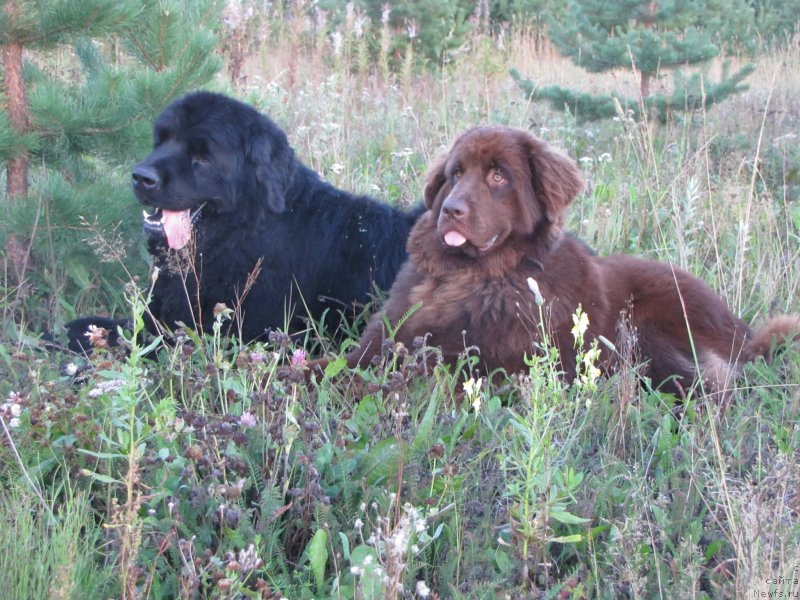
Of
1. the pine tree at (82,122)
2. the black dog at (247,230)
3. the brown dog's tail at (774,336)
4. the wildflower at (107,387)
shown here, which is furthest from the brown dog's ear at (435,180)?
the wildflower at (107,387)

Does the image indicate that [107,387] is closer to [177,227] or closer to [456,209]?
[456,209]

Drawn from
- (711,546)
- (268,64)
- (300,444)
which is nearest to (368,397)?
(300,444)

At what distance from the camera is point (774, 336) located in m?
3.93

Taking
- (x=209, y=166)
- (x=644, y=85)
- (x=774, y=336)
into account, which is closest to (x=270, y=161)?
(x=209, y=166)

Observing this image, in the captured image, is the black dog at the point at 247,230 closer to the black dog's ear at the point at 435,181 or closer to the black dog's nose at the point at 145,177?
the black dog's nose at the point at 145,177

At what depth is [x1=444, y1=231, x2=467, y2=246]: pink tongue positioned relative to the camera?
3641 millimetres

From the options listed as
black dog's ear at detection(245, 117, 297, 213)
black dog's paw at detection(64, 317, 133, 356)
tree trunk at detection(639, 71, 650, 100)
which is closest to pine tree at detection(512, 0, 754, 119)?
tree trunk at detection(639, 71, 650, 100)

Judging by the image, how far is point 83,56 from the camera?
15.7ft

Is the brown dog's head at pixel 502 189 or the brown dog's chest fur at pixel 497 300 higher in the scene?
the brown dog's head at pixel 502 189

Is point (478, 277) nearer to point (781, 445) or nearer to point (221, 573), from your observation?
point (781, 445)

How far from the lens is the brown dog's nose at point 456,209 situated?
3.55 m

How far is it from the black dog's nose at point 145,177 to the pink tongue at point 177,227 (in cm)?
23

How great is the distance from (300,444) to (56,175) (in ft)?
7.71

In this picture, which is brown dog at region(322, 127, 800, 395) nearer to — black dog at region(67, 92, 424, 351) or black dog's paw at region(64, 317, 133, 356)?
black dog at region(67, 92, 424, 351)
